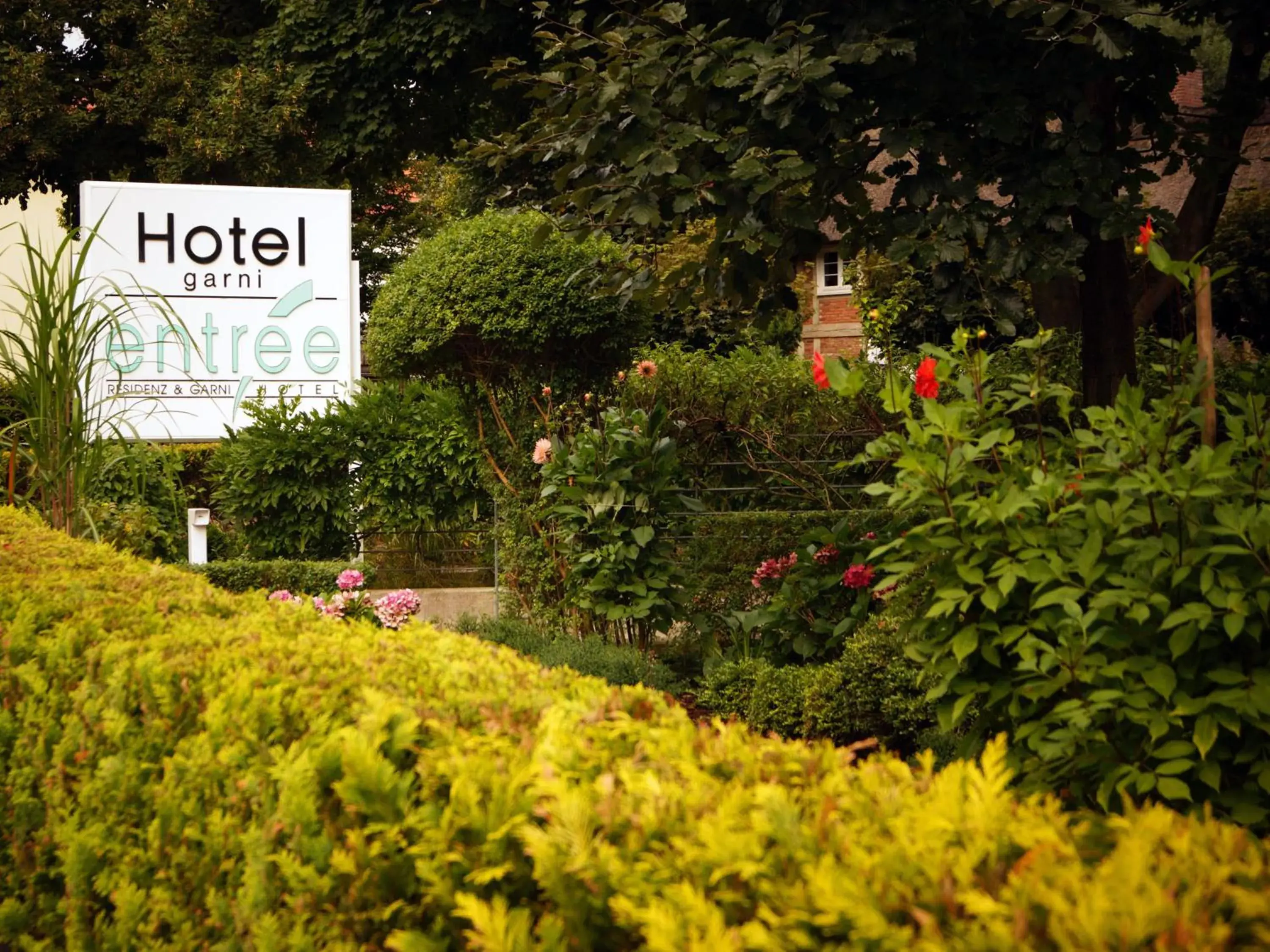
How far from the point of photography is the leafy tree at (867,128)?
519cm

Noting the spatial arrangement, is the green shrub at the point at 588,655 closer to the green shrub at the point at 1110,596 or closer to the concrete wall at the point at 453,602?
the concrete wall at the point at 453,602

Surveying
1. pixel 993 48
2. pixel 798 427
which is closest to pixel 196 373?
pixel 798 427

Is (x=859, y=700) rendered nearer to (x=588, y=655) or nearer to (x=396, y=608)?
(x=588, y=655)

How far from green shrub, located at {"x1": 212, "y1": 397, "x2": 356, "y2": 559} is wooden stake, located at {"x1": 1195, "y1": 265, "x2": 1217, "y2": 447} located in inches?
288

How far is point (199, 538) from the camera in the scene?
907 cm

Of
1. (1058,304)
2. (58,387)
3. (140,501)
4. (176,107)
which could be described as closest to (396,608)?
(140,501)

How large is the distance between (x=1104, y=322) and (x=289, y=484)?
617cm

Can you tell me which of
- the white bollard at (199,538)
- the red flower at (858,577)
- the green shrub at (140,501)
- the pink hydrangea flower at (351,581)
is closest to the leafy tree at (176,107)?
the green shrub at (140,501)

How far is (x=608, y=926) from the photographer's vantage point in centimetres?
149

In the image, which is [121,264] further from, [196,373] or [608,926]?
[608,926]

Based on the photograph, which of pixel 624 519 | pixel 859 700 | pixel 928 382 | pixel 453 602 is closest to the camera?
pixel 928 382

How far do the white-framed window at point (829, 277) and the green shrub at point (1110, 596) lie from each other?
24207 mm

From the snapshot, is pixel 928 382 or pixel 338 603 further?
pixel 338 603

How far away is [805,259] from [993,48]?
1353mm
